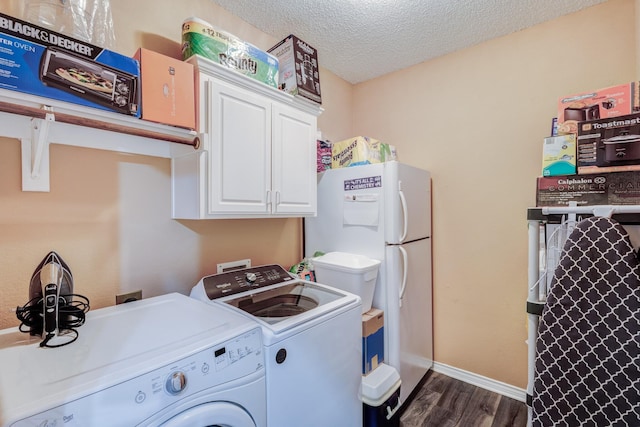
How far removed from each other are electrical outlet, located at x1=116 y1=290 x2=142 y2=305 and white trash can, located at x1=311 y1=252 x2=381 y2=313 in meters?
1.03

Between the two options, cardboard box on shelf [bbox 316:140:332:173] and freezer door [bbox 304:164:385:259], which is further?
cardboard box on shelf [bbox 316:140:332:173]

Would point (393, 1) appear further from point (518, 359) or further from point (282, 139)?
point (518, 359)

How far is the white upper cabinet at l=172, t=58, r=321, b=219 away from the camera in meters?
1.39

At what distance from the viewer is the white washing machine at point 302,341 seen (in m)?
1.13

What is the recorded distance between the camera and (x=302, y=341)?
121 centimetres

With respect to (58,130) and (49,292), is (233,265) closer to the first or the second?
(49,292)

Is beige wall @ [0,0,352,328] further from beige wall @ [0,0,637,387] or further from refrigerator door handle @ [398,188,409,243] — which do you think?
refrigerator door handle @ [398,188,409,243]

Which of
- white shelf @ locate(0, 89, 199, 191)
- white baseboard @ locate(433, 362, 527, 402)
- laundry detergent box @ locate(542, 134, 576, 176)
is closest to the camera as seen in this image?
white shelf @ locate(0, 89, 199, 191)

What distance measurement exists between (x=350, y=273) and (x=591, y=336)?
1.08m

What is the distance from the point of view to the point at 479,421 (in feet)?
6.37

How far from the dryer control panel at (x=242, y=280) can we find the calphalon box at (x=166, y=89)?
78 cm

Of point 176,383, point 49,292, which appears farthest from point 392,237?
point 49,292

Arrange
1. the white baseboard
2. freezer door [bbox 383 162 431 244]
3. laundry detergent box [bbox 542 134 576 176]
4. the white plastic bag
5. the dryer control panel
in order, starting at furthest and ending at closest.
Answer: the white baseboard → freezer door [bbox 383 162 431 244] → the dryer control panel → laundry detergent box [bbox 542 134 576 176] → the white plastic bag

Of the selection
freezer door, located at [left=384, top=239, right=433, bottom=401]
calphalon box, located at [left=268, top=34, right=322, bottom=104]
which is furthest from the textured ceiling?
freezer door, located at [left=384, top=239, right=433, bottom=401]
